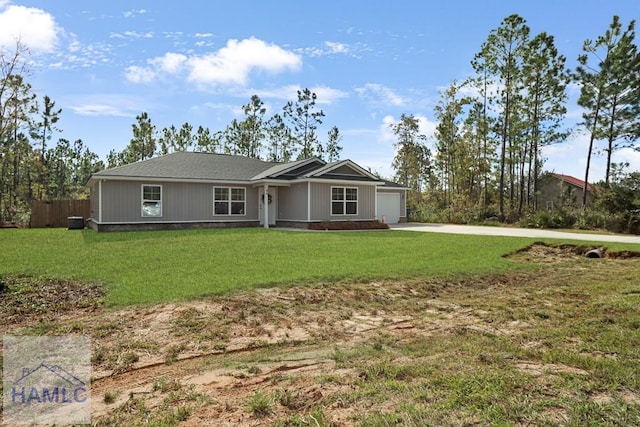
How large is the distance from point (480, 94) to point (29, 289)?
28.1 m

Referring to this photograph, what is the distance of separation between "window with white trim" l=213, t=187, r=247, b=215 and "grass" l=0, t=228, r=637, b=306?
675 cm

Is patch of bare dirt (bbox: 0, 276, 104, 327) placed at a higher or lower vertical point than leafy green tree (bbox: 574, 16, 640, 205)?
lower

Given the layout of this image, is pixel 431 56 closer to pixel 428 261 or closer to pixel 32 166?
pixel 428 261

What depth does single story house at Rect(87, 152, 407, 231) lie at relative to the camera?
17.3m

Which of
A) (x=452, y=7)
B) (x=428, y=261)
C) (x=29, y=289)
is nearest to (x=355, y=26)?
(x=452, y=7)

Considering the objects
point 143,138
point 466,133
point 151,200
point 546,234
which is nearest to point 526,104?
point 466,133

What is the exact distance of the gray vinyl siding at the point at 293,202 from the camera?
1912 cm

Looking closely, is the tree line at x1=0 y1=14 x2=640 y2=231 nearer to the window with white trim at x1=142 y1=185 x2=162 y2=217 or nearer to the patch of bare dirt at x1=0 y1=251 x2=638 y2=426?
the window with white trim at x1=142 y1=185 x2=162 y2=217

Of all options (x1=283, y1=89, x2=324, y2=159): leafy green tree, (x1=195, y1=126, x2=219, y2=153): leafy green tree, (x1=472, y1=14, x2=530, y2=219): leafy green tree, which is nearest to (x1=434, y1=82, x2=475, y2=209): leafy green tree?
(x1=472, y1=14, x2=530, y2=219): leafy green tree

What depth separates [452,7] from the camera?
43.1 feet

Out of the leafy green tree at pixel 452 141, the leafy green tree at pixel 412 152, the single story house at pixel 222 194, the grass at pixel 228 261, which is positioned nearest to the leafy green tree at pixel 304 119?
the leafy green tree at pixel 412 152

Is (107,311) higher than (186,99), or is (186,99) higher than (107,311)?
(186,99)

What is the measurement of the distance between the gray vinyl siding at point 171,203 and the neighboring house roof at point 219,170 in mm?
434

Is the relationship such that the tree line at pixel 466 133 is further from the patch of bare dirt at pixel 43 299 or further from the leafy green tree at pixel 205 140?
the patch of bare dirt at pixel 43 299
